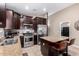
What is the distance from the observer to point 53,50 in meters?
1.49

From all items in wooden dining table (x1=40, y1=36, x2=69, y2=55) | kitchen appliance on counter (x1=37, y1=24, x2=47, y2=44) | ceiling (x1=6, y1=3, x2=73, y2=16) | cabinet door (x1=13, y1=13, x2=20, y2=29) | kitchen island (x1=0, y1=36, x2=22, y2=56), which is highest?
ceiling (x1=6, y1=3, x2=73, y2=16)

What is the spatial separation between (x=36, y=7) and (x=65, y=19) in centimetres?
48

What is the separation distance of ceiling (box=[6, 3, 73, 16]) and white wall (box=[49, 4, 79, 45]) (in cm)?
8

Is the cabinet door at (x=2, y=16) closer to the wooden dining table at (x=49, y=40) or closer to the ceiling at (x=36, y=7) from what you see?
the ceiling at (x=36, y=7)

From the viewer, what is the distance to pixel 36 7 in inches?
59.8

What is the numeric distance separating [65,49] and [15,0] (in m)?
1.06

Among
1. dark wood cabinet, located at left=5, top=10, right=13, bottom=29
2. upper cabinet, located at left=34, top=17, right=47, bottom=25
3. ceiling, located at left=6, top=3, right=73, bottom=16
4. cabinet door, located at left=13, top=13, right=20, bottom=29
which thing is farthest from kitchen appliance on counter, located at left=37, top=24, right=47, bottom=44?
dark wood cabinet, located at left=5, top=10, right=13, bottom=29

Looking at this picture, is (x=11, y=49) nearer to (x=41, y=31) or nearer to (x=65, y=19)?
(x=41, y=31)

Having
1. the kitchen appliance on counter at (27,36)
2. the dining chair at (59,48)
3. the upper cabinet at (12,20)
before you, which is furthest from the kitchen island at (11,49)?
the dining chair at (59,48)

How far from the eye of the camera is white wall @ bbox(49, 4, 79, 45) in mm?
1464

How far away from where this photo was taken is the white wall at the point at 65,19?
146cm

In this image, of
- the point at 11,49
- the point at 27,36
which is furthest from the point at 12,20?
Answer: the point at 11,49

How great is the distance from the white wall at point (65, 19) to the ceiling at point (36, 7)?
0.08m

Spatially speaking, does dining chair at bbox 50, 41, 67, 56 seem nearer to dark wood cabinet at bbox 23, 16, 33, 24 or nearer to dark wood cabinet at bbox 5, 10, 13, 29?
dark wood cabinet at bbox 23, 16, 33, 24
